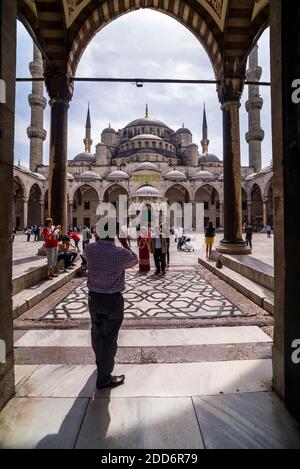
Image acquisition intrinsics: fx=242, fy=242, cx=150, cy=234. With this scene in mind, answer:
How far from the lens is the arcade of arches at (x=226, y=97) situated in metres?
1.77

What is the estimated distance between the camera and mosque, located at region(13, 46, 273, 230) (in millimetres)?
29672

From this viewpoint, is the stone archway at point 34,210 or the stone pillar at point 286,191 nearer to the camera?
the stone pillar at point 286,191

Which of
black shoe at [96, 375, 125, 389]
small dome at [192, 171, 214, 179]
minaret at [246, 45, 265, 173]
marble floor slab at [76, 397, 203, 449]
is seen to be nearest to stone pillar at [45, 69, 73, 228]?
black shoe at [96, 375, 125, 389]

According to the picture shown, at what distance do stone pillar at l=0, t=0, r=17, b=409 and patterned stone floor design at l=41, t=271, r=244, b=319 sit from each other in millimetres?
1852

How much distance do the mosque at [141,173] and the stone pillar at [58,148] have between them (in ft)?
65.8

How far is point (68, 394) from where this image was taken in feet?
6.47

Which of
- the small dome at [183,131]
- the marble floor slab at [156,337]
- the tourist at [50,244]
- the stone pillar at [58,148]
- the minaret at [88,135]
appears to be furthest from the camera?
the minaret at [88,135]

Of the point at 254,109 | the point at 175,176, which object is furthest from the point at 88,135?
the point at 254,109

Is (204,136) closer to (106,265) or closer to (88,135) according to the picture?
(88,135)

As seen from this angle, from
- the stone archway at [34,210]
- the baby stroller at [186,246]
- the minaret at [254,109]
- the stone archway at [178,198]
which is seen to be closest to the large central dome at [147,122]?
the stone archway at [178,198]

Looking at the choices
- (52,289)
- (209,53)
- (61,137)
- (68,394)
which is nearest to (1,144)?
(68,394)

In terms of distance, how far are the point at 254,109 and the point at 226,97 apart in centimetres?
2857

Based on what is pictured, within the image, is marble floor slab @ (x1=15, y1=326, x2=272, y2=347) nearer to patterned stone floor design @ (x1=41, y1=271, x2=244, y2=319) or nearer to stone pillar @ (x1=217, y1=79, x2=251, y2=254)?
patterned stone floor design @ (x1=41, y1=271, x2=244, y2=319)

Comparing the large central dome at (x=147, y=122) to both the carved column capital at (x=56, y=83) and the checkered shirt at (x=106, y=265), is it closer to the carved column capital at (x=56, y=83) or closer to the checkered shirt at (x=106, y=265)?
the carved column capital at (x=56, y=83)
